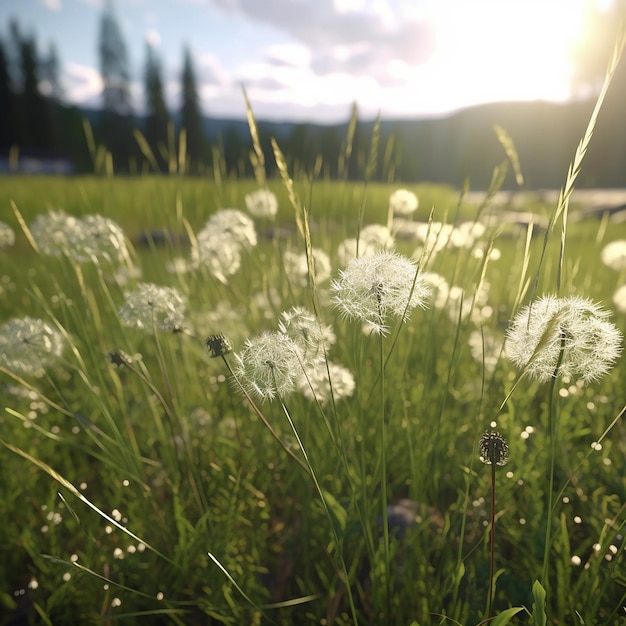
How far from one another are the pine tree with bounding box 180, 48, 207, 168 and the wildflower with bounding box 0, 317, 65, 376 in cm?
4808

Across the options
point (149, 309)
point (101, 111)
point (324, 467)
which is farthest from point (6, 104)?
point (324, 467)

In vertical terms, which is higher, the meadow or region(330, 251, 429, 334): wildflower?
region(330, 251, 429, 334): wildflower

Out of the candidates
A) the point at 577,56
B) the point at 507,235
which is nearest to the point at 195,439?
the point at 507,235

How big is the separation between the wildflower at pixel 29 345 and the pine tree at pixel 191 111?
4808 centimetres

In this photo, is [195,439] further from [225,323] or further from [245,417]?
[225,323]

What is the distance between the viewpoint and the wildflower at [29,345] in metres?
1.56

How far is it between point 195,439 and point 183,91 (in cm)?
5251

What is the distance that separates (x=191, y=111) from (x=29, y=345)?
52.4 m

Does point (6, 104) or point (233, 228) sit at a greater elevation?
point (6, 104)

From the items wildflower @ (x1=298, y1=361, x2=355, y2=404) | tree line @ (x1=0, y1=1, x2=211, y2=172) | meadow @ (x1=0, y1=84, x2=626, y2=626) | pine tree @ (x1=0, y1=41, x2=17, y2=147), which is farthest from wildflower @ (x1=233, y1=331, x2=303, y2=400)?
pine tree @ (x1=0, y1=41, x2=17, y2=147)

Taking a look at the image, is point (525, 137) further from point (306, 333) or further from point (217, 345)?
point (217, 345)

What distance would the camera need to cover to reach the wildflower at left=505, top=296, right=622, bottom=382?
2.93 feet

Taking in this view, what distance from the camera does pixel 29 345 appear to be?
1.58 metres

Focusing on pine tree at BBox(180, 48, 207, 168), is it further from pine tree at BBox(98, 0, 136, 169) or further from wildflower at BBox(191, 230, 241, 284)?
wildflower at BBox(191, 230, 241, 284)
